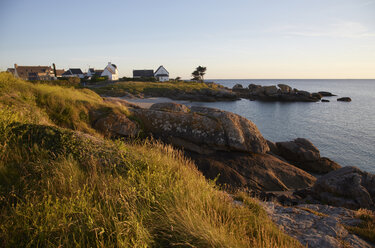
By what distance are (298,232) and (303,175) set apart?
9.87 m

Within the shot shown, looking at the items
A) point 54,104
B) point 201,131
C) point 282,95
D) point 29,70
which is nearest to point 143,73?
point 29,70

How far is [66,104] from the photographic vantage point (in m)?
10.2

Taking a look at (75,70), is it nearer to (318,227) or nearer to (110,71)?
(110,71)

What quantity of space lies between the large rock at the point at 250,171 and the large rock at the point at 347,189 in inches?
73.6

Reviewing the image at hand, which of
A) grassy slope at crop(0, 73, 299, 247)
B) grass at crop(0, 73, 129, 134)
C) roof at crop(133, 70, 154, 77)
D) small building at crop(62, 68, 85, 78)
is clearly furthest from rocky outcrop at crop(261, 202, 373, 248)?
small building at crop(62, 68, 85, 78)

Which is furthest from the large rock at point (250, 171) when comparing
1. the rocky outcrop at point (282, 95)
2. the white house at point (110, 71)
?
the white house at point (110, 71)

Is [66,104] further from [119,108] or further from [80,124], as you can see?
[119,108]

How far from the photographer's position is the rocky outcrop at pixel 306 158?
15.3m

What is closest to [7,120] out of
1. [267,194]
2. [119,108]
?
[119,108]

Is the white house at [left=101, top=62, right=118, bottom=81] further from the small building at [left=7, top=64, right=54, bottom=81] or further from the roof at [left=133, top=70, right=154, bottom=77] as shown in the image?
the small building at [left=7, top=64, right=54, bottom=81]

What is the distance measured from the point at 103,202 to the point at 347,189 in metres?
11.0

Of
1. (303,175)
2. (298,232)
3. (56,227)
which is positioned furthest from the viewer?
(303,175)

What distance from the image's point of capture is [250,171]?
11008 millimetres

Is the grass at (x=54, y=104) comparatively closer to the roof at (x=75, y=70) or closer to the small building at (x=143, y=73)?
the small building at (x=143, y=73)
